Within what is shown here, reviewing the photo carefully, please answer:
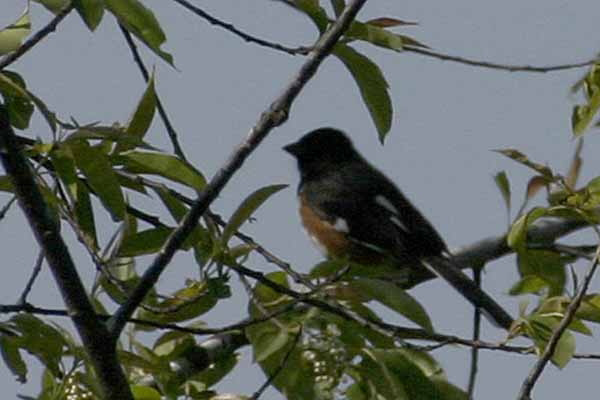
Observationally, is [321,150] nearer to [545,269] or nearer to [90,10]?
[545,269]

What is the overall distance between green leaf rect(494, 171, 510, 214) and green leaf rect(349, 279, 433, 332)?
0.50m

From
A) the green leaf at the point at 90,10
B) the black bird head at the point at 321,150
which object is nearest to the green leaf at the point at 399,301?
the green leaf at the point at 90,10

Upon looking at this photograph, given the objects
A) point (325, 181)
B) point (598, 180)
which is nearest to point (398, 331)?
point (598, 180)

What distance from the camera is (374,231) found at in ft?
21.9

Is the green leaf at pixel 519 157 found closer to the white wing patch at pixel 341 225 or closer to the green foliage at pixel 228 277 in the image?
the green foliage at pixel 228 277

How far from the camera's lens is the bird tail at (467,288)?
4.22 meters

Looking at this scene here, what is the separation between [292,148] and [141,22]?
5.92 meters

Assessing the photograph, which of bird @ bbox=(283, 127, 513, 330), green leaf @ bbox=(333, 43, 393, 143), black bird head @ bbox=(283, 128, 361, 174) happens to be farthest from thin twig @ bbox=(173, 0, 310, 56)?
black bird head @ bbox=(283, 128, 361, 174)

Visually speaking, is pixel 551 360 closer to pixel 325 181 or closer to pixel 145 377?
pixel 145 377

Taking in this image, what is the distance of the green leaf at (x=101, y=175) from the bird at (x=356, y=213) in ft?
10.6

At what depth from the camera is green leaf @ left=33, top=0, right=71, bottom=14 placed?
2.07m

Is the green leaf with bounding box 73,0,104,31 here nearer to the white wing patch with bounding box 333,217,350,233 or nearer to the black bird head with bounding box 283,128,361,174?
the white wing patch with bounding box 333,217,350,233

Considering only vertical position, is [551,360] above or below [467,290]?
below

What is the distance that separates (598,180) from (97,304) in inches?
38.4
